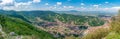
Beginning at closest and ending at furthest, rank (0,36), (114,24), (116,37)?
1. (116,37)
2. (114,24)
3. (0,36)

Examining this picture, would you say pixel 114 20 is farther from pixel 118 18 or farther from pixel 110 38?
pixel 110 38

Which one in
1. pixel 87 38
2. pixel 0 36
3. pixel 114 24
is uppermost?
pixel 114 24

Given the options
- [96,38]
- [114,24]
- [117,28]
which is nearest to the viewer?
[117,28]

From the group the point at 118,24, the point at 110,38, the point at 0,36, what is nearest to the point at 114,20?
the point at 118,24

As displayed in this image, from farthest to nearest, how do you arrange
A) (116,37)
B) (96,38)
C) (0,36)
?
(0,36)
(96,38)
(116,37)

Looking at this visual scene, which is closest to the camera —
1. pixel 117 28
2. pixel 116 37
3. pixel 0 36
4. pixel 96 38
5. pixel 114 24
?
pixel 116 37

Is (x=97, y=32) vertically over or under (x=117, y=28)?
under

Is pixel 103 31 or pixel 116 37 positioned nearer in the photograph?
pixel 116 37

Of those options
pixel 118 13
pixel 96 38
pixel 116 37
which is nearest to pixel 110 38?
pixel 116 37

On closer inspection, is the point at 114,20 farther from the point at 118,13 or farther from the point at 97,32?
the point at 97,32
